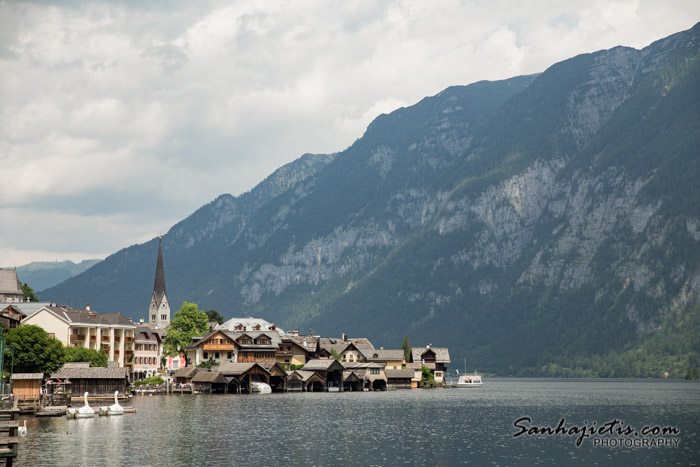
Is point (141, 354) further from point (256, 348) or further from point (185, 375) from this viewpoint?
point (256, 348)

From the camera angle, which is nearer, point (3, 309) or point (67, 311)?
point (3, 309)

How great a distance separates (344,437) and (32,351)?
54.6m

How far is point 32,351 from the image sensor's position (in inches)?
4550

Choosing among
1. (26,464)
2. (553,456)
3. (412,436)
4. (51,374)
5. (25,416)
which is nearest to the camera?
(26,464)

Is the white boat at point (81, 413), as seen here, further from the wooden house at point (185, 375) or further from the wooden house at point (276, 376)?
the wooden house at point (276, 376)

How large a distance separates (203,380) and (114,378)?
41623mm

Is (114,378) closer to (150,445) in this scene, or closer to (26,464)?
(150,445)

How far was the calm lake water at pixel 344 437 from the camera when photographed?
6719 cm

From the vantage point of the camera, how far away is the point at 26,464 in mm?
63188

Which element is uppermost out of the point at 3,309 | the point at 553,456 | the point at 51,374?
the point at 3,309

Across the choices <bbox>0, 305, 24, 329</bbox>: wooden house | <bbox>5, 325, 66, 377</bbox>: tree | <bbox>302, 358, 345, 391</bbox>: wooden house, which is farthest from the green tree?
<bbox>302, 358, 345, 391</bbox>: wooden house

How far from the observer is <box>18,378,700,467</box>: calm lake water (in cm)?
6719

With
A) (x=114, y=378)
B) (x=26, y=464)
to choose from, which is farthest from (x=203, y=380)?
(x=26, y=464)

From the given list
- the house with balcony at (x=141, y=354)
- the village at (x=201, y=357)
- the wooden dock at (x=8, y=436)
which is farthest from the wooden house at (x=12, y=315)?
the wooden dock at (x=8, y=436)
